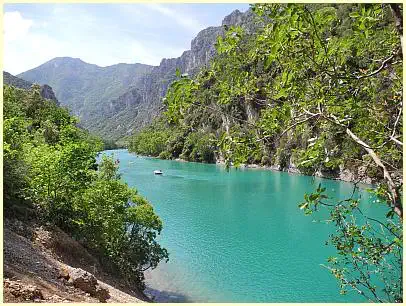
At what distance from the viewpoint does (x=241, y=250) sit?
23250 millimetres

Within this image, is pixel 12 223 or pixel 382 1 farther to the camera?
pixel 12 223

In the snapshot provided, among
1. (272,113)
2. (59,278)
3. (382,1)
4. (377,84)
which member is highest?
→ (382,1)

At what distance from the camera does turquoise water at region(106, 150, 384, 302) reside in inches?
676

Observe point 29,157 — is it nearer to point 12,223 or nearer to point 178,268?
point 12,223

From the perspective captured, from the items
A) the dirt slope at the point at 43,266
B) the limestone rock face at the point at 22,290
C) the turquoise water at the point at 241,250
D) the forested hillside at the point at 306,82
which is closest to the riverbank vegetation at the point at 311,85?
the forested hillside at the point at 306,82

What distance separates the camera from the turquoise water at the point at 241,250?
56.3 feet

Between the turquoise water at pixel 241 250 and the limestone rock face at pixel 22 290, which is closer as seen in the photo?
the limestone rock face at pixel 22 290

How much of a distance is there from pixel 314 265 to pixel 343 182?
122 feet

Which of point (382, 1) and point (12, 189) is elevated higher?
point (382, 1)

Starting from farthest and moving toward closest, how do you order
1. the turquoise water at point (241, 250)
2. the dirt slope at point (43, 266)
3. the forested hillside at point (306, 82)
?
the turquoise water at point (241, 250) → the dirt slope at point (43, 266) → the forested hillside at point (306, 82)

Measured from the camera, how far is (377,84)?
197 inches

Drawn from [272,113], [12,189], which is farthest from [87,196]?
[272,113]

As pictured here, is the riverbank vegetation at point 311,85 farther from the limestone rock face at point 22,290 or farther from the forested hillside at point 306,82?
the limestone rock face at point 22,290

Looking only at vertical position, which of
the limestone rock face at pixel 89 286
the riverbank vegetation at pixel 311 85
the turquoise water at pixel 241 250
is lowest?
the turquoise water at pixel 241 250
